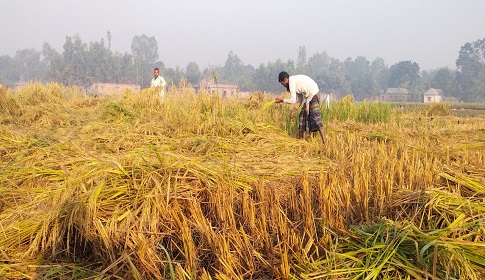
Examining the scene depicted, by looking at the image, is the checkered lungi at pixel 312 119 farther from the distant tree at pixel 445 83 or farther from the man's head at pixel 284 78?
the distant tree at pixel 445 83

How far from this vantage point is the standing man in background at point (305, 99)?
205 inches

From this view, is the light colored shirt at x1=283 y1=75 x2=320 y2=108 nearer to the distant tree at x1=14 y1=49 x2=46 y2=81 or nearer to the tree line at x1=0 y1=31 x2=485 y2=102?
the tree line at x1=0 y1=31 x2=485 y2=102

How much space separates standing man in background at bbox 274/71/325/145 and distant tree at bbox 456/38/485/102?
71620 millimetres

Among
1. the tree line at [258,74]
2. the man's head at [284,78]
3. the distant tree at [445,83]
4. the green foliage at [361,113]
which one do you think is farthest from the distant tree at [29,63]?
the man's head at [284,78]

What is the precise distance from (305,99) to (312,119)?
0.37 m

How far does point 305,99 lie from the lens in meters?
5.48

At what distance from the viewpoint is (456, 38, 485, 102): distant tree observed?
65.2m

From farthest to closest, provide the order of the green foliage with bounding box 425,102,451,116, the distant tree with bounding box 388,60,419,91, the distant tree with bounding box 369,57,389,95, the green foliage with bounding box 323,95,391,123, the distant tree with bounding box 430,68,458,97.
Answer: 1. the distant tree with bounding box 388,60,419,91
2. the distant tree with bounding box 369,57,389,95
3. the distant tree with bounding box 430,68,458,97
4. the green foliage with bounding box 425,102,451,116
5. the green foliage with bounding box 323,95,391,123

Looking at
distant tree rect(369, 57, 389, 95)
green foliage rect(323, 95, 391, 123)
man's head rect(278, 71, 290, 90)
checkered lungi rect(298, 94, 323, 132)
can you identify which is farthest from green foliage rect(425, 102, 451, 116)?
distant tree rect(369, 57, 389, 95)

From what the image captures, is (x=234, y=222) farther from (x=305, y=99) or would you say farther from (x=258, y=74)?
(x=258, y=74)

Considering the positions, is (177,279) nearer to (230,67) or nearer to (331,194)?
(331,194)

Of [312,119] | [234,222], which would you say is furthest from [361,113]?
[234,222]

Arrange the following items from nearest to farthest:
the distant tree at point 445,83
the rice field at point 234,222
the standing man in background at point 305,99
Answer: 1. the rice field at point 234,222
2. the standing man in background at point 305,99
3. the distant tree at point 445,83

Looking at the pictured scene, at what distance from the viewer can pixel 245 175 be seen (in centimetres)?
264
